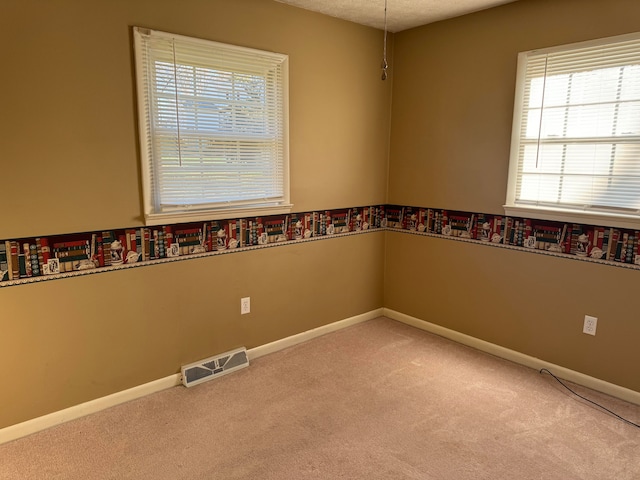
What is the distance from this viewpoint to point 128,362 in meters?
2.62

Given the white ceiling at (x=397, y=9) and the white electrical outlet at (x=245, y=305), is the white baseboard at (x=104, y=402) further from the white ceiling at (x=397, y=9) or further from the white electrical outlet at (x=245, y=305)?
the white ceiling at (x=397, y=9)

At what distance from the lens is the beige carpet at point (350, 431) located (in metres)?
2.09

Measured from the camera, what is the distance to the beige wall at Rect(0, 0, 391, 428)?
85.1 inches

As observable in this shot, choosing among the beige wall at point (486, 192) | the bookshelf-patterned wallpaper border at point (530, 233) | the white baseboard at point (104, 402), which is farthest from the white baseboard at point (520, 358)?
the white baseboard at point (104, 402)

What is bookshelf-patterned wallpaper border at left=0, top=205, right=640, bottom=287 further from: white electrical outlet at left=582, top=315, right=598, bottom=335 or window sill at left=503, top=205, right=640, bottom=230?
white electrical outlet at left=582, top=315, right=598, bottom=335

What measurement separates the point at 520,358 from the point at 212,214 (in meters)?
2.37

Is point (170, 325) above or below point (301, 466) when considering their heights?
above

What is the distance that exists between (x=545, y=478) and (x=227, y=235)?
7.22 ft

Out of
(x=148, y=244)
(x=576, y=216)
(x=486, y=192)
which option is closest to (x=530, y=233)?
(x=576, y=216)

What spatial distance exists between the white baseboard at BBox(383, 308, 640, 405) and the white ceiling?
2.40m

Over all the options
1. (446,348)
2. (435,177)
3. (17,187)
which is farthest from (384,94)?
(17,187)

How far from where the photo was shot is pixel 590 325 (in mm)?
2793

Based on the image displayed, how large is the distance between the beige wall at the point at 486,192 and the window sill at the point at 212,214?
1.24m

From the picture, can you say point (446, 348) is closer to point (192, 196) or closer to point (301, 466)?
point (301, 466)
